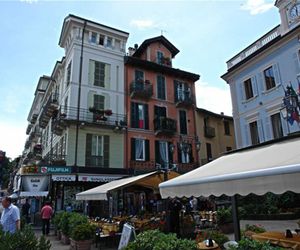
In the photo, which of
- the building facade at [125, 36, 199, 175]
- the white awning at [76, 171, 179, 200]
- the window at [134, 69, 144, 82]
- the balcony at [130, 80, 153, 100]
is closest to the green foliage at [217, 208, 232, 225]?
the white awning at [76, 171, 179, 200]

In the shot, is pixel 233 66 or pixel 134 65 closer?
pixel 233 66

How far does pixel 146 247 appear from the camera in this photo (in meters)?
4.57

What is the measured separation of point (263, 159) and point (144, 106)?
68.9ft

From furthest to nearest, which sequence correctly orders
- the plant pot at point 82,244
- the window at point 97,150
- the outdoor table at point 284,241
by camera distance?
the window at point 97,150 < the plant pot at point 82,244 < the outdoor table at point 284,241

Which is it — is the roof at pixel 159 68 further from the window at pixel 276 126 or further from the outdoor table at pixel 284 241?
the outdoor table at pixel 284 241

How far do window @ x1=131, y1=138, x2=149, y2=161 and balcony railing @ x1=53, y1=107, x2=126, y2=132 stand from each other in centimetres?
194

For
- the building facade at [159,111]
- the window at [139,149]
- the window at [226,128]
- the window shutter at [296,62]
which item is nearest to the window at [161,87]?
the building facade at [159,111]

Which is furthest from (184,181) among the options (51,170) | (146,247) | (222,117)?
(222,117)

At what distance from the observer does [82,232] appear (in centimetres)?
936

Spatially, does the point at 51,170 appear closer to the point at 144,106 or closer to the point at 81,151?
the point at 81,151

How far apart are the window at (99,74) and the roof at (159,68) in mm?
2169

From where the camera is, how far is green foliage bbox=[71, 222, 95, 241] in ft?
30.6

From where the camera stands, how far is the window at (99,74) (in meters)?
23.7

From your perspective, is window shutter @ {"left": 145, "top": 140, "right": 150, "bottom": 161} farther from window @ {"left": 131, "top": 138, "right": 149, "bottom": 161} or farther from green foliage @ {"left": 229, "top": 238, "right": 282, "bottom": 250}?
green foliage @ {"left": 229, "top": 238, "right": 282, "bottom": 250}
